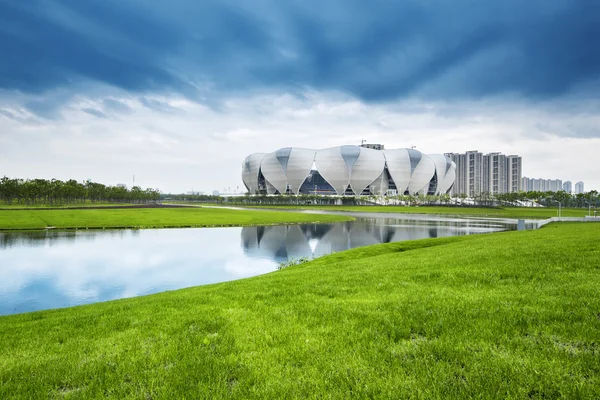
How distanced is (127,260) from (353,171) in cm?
13500

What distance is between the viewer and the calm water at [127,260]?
44.1 feet

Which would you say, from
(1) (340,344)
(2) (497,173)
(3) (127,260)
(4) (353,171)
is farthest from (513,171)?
(1) (340,344)

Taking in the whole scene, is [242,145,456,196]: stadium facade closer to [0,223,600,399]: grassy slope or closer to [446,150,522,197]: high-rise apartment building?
[446,150,522,197]: high-rise apartment building

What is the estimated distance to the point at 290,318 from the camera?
584cm

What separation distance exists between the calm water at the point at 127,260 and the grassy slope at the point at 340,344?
21.3 ft

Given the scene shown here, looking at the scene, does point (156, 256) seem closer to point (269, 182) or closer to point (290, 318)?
point (290, 318)

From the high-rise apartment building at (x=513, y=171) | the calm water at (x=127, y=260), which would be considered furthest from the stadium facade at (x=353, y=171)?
the calm water at (x=127, y=260)

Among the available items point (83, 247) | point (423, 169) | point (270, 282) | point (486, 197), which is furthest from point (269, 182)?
point (270, 282)

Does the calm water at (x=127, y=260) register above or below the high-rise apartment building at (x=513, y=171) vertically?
below

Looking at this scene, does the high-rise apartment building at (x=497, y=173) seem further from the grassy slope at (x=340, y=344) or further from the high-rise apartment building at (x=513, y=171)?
the grassy slope at (x=340, y=344)

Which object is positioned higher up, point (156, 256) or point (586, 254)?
point (586, 254)

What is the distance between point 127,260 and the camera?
19.2m

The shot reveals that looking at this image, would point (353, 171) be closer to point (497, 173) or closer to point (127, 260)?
point (497, 173)

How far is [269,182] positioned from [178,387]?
161 meters
